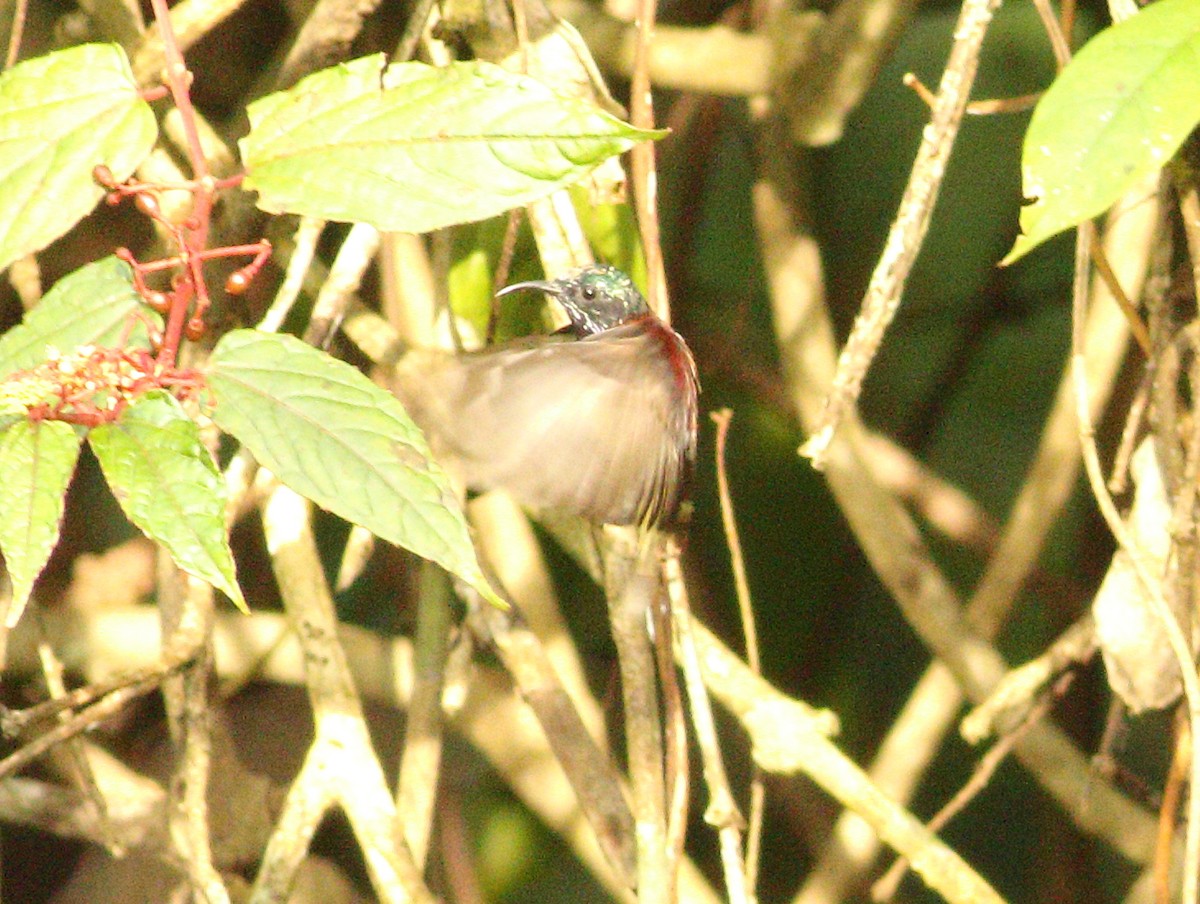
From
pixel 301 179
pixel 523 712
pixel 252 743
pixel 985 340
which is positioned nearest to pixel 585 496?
pixel 301 179

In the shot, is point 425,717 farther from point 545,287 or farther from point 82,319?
point 82,319

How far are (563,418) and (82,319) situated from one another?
38cm

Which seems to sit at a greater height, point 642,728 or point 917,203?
point 917,203

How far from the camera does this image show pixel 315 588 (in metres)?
1.55

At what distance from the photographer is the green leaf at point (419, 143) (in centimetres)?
93

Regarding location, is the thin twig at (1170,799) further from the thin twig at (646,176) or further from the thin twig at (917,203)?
the thin twig at (646,176)

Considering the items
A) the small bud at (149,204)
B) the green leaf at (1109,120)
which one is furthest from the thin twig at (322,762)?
the green leaf at (1109,120)

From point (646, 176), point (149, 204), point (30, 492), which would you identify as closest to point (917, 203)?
point (646, 176)

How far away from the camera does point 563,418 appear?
1207 mm

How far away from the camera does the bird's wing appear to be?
117 centimetres

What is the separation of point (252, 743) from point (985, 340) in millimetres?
1661

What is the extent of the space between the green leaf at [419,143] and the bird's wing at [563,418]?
249mm

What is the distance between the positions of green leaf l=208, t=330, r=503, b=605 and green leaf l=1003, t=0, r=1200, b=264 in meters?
0.41

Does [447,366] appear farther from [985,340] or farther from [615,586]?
[985,340]
